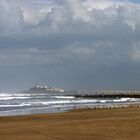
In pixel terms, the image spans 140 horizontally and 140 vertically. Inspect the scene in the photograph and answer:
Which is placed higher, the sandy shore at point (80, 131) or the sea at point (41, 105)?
the sea at point (41, 105)

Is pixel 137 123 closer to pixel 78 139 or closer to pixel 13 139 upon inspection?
pixel 78 139

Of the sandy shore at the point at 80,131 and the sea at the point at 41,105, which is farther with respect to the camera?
the sea at the point at 41,105

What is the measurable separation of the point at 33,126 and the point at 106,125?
11.7 feet

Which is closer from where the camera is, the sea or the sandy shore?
the sandy shore

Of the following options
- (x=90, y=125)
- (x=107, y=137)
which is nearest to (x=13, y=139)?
(x=107, y=137)

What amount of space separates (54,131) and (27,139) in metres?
2.48

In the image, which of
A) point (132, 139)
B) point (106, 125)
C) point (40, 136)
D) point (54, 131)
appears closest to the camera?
point (132, 139)

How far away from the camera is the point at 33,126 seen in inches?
775

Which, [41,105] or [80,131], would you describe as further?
[41,105]

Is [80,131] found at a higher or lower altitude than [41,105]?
lower

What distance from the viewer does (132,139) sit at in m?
15.5

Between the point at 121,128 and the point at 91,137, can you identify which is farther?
the point at 121,128

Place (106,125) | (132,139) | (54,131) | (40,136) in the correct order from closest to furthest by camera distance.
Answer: (132,139) < (40,136) < (54,131) < (106,125)

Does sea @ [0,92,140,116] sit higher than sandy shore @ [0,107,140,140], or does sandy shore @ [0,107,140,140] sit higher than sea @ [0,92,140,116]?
sea @ [0,92,140,116]
